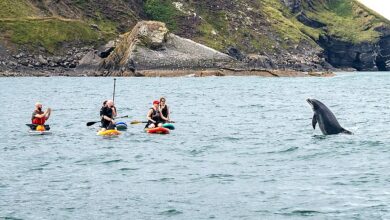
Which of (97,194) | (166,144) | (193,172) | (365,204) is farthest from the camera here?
(166,144)

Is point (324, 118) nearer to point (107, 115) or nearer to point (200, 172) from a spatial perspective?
point (200, 172)

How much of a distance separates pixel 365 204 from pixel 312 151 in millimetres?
12737

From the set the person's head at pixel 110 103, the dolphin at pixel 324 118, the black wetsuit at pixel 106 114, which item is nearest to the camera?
the dolphin at pixel 324 118

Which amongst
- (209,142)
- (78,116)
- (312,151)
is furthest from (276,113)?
(312,151)

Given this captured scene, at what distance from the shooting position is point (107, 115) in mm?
47750

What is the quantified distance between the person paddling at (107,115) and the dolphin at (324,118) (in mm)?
13280

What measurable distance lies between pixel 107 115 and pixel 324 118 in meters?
14.2

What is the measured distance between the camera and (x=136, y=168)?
113 ft

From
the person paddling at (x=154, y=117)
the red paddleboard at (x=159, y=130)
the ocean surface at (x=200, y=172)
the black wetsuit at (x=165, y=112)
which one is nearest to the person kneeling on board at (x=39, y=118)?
the ocean surface at (x=200, y=172)

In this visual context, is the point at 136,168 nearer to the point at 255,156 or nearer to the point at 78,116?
the point at 255,156

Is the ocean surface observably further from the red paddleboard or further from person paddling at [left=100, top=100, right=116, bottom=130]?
person paddling at [left=100, top=100, right=116, bottom=130]

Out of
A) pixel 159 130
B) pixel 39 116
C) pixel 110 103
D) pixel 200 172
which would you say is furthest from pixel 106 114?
pixel 200 172

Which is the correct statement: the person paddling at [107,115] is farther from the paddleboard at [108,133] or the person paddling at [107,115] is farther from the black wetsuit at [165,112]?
the black wetsuit at [165,112]

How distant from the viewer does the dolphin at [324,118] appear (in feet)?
132
